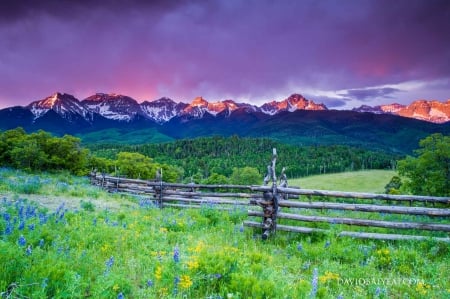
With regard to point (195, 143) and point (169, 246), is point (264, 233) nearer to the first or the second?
point (169, 246)

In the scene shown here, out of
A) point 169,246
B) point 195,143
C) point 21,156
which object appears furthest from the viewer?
point 195,143

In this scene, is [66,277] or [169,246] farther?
[169,246]

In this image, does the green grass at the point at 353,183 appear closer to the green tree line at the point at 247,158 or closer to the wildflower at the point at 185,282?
the green tree line at the point at 247,158

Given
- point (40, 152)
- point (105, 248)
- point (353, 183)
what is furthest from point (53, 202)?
point (353, 183)

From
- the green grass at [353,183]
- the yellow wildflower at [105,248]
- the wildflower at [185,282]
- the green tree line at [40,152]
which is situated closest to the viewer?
the wildflower at [185,282]

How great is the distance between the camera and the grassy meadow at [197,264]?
3719 mm

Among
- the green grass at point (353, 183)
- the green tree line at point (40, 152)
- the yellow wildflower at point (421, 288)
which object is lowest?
the green grass at point (353, 183)

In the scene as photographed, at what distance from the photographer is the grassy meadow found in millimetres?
3719

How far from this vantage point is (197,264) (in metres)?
4.33

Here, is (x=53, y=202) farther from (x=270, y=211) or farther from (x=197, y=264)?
(x=197, y=264)

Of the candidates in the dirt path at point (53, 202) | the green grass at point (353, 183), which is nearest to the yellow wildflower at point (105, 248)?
the dirt path at point (53, 202)

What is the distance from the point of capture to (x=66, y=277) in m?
3.57

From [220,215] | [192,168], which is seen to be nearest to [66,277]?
[220,215]

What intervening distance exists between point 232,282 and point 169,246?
2.64 m
